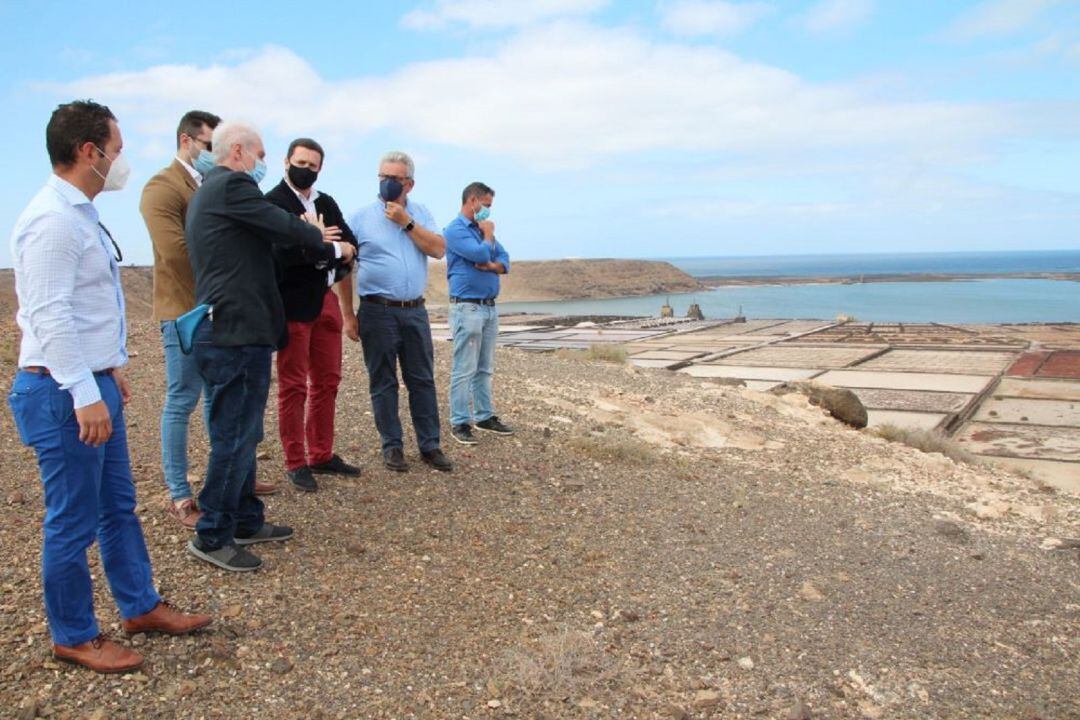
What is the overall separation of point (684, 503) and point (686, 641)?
1.88 m

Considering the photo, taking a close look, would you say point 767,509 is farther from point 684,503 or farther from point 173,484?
point 173,484

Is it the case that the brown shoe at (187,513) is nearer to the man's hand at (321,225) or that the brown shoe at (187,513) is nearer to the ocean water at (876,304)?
the man's hand at (321,225)

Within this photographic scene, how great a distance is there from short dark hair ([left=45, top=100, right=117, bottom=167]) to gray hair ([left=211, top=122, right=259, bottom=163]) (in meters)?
0.72

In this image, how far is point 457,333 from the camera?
611 cm

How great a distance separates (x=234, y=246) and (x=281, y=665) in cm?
161

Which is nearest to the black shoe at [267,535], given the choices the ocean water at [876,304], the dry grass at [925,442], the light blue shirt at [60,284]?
the light blue shirt at [60,284]

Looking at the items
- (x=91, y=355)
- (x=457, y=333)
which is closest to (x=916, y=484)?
(x=457, y=333)

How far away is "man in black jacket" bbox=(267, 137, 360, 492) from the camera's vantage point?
14.0 ft

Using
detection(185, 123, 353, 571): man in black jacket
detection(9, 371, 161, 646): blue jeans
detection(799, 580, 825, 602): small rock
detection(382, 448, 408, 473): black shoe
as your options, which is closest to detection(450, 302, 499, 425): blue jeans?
detection(382, 448, 408, 473): black shoe

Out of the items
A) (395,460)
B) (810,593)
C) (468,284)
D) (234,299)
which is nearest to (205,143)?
(234,299)

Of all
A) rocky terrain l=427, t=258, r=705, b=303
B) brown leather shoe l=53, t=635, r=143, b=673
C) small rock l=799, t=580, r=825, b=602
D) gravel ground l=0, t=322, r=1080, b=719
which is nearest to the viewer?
brown leather shoe l=53, t=635, r=143, b=673

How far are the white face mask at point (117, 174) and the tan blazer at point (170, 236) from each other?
104 cm

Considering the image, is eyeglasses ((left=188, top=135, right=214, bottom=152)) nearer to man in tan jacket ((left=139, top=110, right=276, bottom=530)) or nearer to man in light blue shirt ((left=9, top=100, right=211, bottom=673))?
man in tan jacket ((left=139, top=110, right=276, bottom=530))

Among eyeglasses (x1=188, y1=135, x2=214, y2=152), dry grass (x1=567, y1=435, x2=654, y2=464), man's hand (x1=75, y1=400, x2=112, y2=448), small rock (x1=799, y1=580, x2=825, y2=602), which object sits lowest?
small rock (x1=799, y1=580, x2=825, y2=602)
